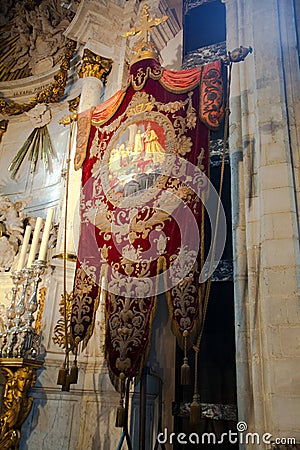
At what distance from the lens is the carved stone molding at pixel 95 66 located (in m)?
5.12

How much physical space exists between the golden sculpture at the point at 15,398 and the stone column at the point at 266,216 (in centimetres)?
179

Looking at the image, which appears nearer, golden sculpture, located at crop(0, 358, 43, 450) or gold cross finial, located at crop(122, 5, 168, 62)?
golden sculpture, located at crop(0, 358, 43, 450)

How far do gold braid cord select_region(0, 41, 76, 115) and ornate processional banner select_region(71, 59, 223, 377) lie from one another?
7.22ft

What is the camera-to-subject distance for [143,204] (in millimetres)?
3154

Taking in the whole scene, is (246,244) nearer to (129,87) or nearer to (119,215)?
(119,215)

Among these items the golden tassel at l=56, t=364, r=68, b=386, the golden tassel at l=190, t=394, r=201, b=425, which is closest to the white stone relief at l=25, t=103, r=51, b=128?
the golden tassel at l=56, t=364, r=68, b=386

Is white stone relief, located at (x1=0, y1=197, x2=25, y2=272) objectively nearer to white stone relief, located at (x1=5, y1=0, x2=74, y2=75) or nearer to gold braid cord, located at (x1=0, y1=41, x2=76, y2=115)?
gold braid cord, located at (x1=0, y1=41, x2=76, y2=115)

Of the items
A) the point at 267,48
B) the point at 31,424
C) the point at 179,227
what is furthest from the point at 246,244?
the point at 31,424

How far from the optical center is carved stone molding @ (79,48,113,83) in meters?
5.12

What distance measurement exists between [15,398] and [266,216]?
97.4 inches

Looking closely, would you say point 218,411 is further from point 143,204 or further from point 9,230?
point 9,230

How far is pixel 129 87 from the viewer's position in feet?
12.0

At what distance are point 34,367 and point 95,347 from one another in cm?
57

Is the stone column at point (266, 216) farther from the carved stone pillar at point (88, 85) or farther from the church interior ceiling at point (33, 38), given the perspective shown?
the church interior ceiling at point (33, 38)
